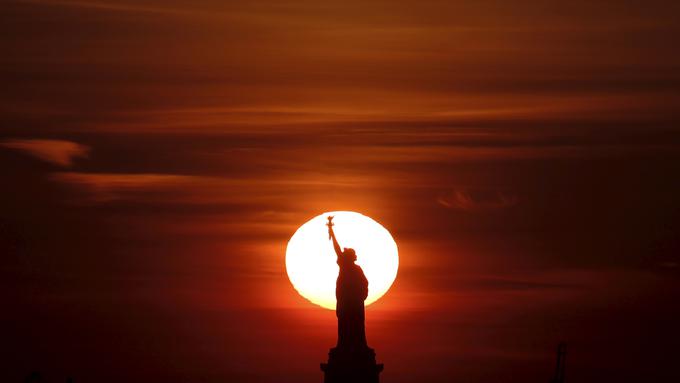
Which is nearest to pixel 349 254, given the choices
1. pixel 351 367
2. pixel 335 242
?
pixel 335 242

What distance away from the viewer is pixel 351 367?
100 feet

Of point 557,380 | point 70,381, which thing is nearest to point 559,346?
point 557,380

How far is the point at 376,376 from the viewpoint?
30.6 m

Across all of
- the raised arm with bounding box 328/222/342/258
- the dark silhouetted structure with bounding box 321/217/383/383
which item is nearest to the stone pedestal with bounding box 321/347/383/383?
the dark silhouetted structure with bounding box 321/217/383/383

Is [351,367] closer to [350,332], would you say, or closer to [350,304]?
[350,332]

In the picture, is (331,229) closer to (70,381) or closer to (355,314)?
(355,314)

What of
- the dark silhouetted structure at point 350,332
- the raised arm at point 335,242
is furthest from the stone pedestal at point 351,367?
the raised arm at point 335,242

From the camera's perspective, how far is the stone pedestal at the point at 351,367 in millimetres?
30281

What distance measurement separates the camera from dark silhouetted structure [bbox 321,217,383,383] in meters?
30.4

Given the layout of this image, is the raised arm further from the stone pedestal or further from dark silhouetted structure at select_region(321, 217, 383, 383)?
the stone pedestal

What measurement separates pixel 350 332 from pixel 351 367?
971 millimetres

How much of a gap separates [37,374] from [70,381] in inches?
64.1

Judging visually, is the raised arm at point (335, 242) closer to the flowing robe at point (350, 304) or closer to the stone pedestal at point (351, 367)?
the flowing robe at point (350, 304)

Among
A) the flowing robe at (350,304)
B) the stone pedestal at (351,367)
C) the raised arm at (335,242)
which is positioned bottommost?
the stone pedestal at (351,367)
